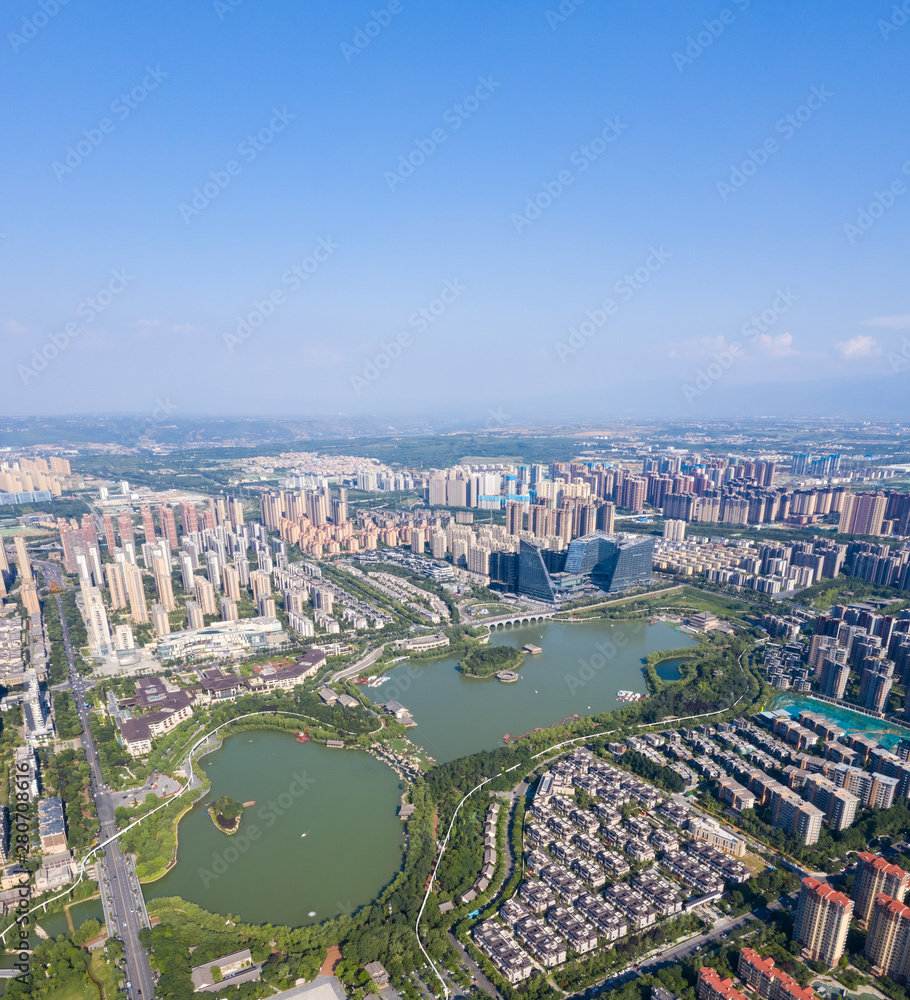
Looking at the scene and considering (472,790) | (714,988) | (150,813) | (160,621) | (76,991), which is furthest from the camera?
(160,621)

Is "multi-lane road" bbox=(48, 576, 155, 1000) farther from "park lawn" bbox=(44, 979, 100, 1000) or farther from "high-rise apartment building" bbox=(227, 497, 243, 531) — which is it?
"high-rise apartment building" bbox=(227, 497, 243, 531)

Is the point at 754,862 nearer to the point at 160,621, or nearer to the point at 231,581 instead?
the point at 160,621

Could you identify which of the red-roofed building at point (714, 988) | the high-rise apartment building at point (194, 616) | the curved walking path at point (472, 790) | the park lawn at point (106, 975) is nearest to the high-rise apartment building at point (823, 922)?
the red-roofed building at point (714, 988)

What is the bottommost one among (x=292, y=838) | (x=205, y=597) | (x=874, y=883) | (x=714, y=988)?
(x=292, y=838)

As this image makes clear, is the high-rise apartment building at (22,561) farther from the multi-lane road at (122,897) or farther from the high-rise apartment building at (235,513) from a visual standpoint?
the multi-lane road at (122,897)

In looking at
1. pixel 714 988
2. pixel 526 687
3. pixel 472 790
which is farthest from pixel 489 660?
pixel 714 988

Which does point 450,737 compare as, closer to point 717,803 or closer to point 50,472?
point 717,803
